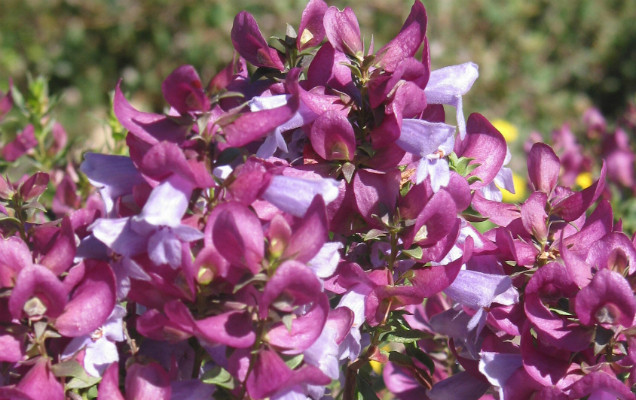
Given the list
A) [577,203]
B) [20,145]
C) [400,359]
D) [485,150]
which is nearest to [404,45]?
[485,150]

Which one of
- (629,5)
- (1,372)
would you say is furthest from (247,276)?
(629,5)

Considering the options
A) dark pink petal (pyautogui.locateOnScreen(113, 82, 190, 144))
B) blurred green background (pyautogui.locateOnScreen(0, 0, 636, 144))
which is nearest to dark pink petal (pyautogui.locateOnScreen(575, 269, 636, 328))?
dark pink petal (pyautogui.locateOnScreen(113, 82, 190, 144))

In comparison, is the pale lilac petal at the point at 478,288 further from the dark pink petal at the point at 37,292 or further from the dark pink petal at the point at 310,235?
the dark pink petal at the point at 37,292

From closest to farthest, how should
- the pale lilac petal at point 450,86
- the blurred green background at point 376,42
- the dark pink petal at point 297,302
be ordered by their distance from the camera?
the dark pink petal at point 297,302 < the pale lilac petal at point 450,86 < the blurred green background at point 376,42

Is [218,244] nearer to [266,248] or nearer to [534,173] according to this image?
[266,248]

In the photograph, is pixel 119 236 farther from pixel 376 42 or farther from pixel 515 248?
pixel 376 42

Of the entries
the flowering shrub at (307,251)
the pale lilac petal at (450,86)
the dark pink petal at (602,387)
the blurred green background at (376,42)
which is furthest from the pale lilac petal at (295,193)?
the blurred green background at (376,42)

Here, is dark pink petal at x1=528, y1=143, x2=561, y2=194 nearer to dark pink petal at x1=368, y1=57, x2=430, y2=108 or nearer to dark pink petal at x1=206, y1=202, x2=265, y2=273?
dark pink petal at x1=368, y1=57, x2=430, y2=108
